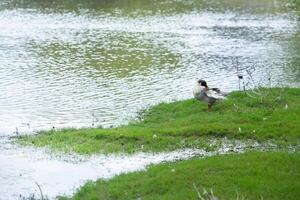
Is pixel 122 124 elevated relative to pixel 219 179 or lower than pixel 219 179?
lower

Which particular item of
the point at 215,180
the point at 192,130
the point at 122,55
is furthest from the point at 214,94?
the point at 122,55

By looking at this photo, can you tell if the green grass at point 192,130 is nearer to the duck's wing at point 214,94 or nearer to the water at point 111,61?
the duck's wing at point 214,94

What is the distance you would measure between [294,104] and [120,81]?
13805 millimetres

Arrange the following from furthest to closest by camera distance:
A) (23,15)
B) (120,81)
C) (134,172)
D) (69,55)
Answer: (23,15) → (69,55) → (120,81) → (134,172)

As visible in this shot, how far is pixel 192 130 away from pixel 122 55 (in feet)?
78.8

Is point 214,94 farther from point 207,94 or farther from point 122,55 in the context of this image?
point 122,55

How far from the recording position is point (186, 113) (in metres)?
25.6

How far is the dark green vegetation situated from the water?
1.95 m

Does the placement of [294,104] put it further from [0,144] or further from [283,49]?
[283,49]

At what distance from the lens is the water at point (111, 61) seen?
70.1ft

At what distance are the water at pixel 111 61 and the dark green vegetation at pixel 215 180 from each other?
1947 mm

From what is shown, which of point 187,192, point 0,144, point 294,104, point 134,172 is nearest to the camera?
point 187,192

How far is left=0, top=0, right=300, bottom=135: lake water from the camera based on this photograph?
30.2 meters

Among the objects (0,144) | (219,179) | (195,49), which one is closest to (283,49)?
(195,49)
